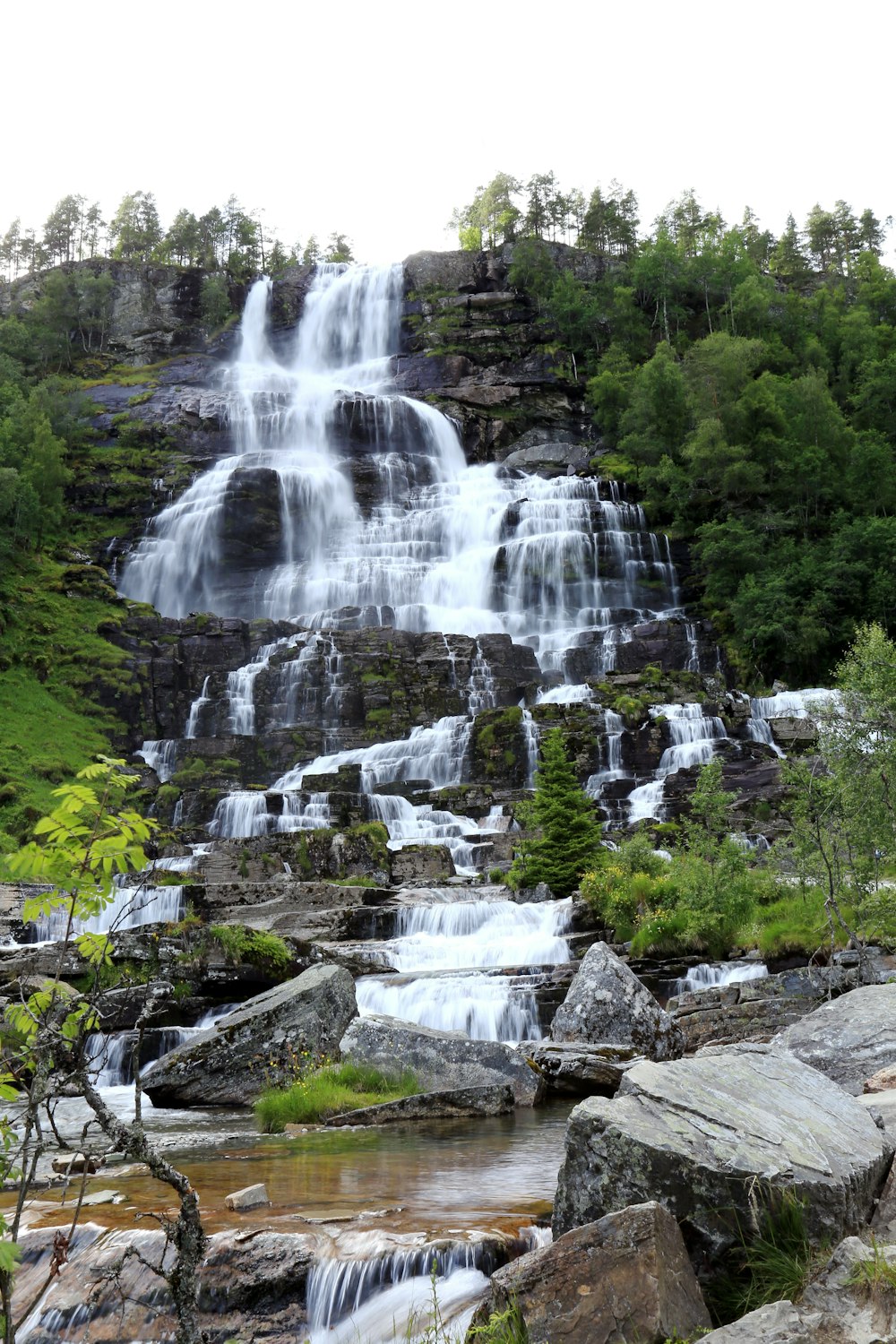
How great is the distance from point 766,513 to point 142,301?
50.7 metres

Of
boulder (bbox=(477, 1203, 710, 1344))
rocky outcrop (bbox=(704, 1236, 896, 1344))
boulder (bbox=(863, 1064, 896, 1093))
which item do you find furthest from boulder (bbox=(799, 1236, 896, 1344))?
boulder (bbox=(863, 1064, 896, 1093))

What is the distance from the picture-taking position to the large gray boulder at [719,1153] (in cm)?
489

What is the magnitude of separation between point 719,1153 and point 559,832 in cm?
1791

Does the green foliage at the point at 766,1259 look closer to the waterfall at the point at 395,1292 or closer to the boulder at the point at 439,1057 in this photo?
the waterfall at the point at 395,1292

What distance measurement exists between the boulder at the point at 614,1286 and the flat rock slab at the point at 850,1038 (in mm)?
3348

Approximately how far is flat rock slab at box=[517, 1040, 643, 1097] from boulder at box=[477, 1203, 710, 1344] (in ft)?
23.2

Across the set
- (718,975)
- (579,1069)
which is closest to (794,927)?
(718,975)

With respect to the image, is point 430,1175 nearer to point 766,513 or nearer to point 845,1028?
point 845,1028

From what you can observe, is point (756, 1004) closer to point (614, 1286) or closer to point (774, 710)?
point (614, 1286)

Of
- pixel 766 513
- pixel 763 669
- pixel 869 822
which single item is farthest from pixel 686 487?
pixel 869 822

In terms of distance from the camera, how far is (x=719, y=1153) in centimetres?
505

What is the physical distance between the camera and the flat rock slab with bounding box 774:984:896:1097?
7.67m

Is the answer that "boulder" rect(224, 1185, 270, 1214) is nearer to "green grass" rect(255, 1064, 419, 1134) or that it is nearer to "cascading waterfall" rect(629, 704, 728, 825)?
"green grass" rect(255, 1064, 419, 1134)

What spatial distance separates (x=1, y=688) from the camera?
4297cm
